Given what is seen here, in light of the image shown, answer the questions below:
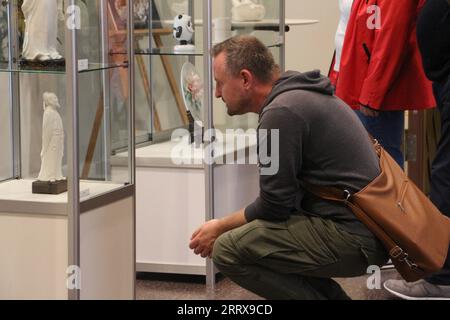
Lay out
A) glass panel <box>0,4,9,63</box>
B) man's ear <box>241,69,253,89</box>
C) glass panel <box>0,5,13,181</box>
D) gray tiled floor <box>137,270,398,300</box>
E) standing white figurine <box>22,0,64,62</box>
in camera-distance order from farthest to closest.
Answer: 1. gray tiled floor <box>137,270,398,300</box>
2. glass panel <box>0,5,13,181</box>
3. glass panel <box>0,4,9,63</box>
4. standing white figurine <box>22,0,64,62</box>
5. man's ear <box>241,69,253,89</box>

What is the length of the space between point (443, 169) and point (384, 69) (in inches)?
22.0

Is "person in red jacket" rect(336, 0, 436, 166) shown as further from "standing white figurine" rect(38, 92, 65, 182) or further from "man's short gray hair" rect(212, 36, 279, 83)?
"standing white figurine" rect(38, 92, 65, 182)

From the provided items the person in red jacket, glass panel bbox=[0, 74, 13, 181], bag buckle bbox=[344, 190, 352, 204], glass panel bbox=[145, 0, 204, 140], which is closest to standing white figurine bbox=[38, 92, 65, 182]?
glass panel bbox=[0, 74, 13, 181]

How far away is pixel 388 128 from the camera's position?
13.9 feet

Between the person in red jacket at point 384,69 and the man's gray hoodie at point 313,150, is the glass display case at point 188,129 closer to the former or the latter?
the person in red jacket at point 384,69

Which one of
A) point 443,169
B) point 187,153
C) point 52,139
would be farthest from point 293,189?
point 187,153

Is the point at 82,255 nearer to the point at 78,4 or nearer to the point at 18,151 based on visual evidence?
the point at 18,151

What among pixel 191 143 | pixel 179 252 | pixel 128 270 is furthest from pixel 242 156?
pixel 128 270

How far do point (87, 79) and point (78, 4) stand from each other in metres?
0.26

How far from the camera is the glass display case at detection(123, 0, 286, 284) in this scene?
424 cm

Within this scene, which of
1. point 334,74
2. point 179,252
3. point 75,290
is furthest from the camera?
point 334,74

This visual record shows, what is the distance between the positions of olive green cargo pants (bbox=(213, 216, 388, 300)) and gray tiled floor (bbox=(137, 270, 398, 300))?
34.6 inches

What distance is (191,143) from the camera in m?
4.53

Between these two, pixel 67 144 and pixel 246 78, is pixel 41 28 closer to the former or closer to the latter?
pixel 67 144
